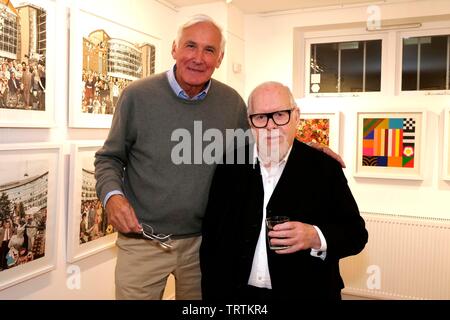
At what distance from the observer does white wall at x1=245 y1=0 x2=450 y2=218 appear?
10.4 ft

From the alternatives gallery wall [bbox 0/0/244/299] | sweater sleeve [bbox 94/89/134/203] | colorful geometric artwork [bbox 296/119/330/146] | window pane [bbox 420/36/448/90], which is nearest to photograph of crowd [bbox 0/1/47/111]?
gallery wall [bbox 0/0/244/299]

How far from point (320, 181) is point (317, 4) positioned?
2.31 m

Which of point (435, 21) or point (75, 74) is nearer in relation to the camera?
point (75, 74)

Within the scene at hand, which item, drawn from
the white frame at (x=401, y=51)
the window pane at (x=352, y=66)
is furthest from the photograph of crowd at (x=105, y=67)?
the white frame at (x=401, y=51)

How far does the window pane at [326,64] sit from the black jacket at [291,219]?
7.46 ft

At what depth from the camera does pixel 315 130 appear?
3455 mm

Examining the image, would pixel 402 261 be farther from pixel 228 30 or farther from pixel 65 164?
pixel 65 164

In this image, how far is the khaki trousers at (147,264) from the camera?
166 cm

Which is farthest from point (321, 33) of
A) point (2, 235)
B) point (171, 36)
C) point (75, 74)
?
point (2, 235)

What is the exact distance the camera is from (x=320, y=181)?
1.49 m

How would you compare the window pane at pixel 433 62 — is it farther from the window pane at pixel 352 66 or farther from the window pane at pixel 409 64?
the window pane at pixel 352 66

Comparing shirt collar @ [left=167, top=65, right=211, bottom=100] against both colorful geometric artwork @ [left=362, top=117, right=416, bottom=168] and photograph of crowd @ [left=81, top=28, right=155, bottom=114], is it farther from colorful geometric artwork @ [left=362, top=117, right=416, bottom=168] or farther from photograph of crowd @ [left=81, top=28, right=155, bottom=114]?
colorful geometric artwork @ [left=362, top=117, right=416, bottom=168]

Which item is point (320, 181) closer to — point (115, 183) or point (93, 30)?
point (115, 183)

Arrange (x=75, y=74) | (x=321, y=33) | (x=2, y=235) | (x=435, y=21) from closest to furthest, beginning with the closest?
(x=2, y=235), (x=75, y=74), (x=435, y=21), (x=321, y=33)
